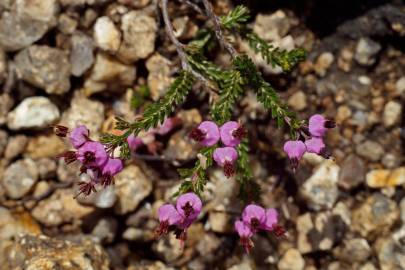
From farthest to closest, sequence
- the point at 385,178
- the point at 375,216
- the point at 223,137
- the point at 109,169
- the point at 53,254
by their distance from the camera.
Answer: the point at 385,178 → the point at 375,216 → the point at 53,254 → the point at 223,137 → the point at 109,169

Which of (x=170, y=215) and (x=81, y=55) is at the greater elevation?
(x=81, y=55)

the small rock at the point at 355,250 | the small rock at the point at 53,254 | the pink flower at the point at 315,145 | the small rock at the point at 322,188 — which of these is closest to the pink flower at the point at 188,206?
the pink flower at the point at 315,145

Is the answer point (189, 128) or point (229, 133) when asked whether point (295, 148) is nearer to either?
point (229, 133)

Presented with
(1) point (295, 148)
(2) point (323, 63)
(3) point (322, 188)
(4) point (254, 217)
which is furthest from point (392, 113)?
(4) point (254, 217)

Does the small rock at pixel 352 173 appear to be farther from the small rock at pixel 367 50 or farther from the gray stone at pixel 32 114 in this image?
the gray stone at pixel 32 114

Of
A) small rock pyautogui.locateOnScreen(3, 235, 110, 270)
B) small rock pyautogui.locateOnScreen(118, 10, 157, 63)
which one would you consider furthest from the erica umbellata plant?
small rock pyautogui.locateOnScreen(3, 235, 110, 270)

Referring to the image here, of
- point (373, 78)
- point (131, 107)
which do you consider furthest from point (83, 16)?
point (373, 78)
